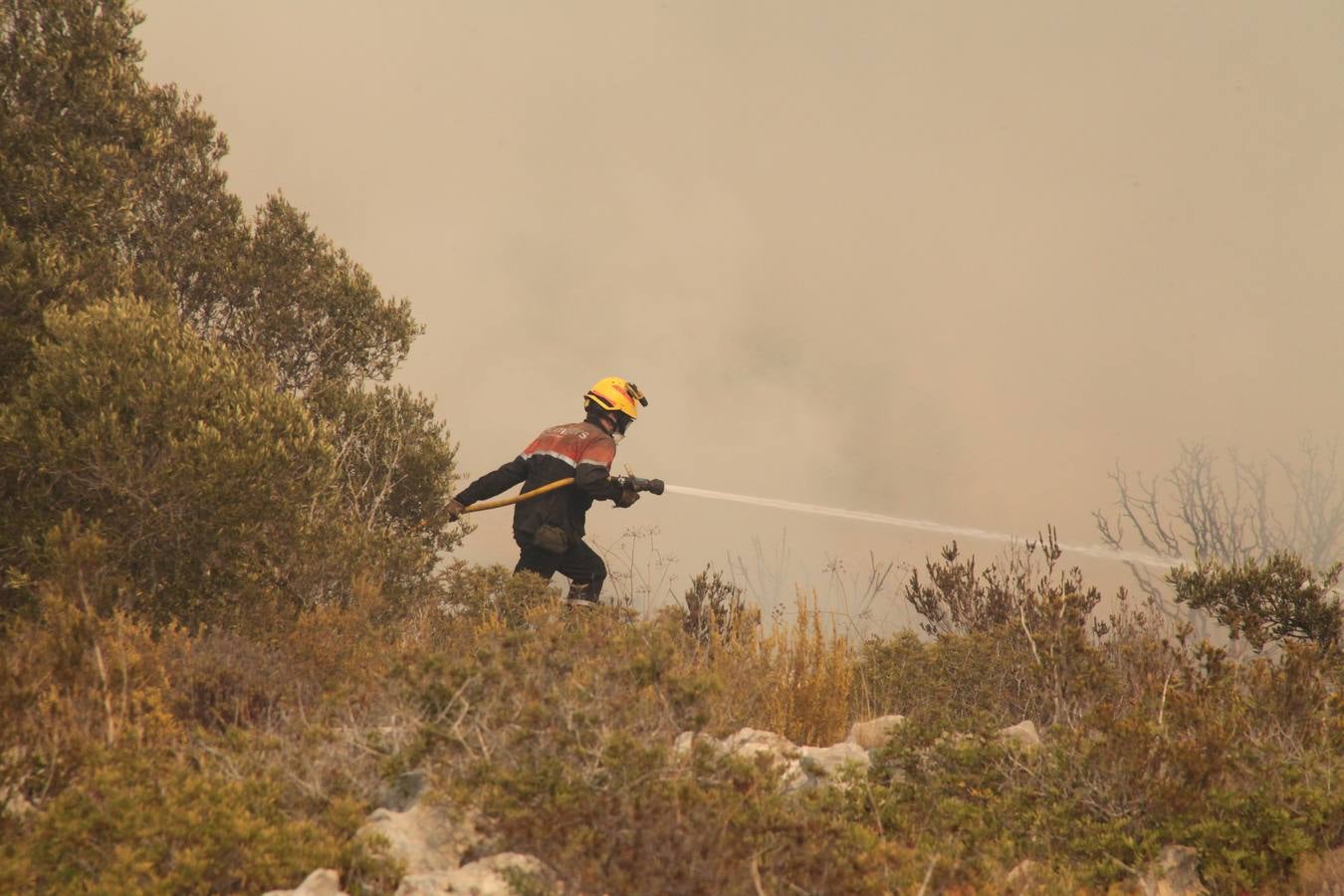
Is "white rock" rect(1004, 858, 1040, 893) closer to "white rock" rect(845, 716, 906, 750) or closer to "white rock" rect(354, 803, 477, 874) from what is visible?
"white rock" rect(845, 716, 906, 750)

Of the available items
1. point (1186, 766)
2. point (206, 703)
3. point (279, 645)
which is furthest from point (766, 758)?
point (279, 645)

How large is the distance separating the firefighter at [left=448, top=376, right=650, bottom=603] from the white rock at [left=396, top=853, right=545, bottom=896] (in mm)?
6728

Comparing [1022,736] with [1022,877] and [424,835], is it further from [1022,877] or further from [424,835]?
[424,835]

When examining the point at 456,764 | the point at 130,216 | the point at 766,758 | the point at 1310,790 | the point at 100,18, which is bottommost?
the point at 456,764

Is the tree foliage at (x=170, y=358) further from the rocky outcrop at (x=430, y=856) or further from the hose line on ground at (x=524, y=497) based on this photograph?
the rocky outcrop at (x=430, y=856)

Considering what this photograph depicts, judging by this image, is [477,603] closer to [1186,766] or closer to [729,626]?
[729,626]

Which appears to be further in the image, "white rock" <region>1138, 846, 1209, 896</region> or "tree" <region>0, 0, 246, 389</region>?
"tree" <region>0, 0, 246, 389</region>

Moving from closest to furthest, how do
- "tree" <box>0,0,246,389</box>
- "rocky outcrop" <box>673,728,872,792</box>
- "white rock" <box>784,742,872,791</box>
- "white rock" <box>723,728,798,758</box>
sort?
"rocky outcrop" <box>673,728,872,792</box>, "white rock" <box>784,742,872,791</box>, "white rock" <box>723,728,798,758</box>, "tree" <box>0,0,246,389</box>

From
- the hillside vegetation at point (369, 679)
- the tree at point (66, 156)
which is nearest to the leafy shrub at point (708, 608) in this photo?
the hillside vegetation at point (369, 679)

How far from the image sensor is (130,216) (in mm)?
10844

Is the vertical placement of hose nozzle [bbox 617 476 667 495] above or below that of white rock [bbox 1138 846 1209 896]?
above

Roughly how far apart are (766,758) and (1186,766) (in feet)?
7.71

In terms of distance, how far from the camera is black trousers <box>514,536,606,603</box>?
37.8ft

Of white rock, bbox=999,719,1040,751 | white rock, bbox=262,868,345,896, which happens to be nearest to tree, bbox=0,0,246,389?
white rock, bbox=262,868,345,896
